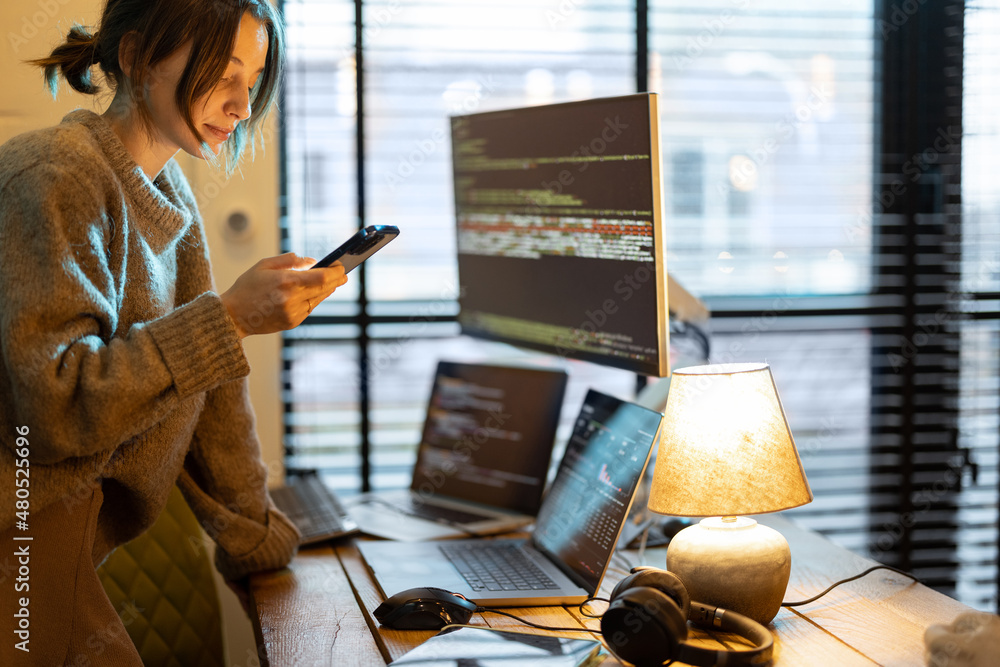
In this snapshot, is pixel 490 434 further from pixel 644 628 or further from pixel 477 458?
pixel 644 628

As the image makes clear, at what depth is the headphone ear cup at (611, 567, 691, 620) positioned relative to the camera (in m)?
1.01

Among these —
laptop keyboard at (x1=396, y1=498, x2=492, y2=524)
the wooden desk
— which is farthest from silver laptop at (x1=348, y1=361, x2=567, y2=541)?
the wooden desk

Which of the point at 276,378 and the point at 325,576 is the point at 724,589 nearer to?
the point at 325,576

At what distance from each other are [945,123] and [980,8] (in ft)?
1.10

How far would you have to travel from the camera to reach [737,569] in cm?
106

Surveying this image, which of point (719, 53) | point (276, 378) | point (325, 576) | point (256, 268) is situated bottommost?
point (325, 576)

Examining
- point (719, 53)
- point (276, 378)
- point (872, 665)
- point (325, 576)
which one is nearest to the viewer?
point (872, 665)

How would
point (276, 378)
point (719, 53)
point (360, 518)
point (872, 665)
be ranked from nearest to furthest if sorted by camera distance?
point (872, 665) < point (360, 518) < point (276, 378) < point (719, 53)

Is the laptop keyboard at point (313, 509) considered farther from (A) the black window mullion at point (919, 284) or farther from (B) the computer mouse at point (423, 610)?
(A) the black window mullion at point (919, 284)

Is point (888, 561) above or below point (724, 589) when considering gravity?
below

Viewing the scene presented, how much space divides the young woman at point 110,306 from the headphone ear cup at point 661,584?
21.0 inches

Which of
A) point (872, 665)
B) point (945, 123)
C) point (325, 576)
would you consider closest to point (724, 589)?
point (872, 665)

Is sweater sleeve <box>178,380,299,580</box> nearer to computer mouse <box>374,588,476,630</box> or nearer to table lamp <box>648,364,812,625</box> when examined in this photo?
computer mouse <box>374,588,476,630</box>

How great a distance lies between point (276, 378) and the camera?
2.04 meters
